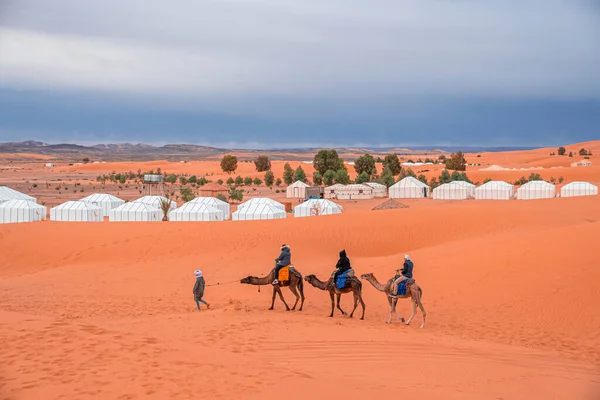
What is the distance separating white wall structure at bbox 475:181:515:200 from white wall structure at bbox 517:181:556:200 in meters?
1.30

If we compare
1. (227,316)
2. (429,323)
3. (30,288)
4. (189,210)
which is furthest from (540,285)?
(189,210)

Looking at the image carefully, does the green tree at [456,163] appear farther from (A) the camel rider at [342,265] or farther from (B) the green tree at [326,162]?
(A) the camel rider at [342,265]

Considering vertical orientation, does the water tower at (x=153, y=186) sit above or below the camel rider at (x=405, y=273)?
above

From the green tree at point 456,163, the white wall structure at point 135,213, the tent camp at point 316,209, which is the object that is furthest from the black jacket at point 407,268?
the green tree at point 456,163

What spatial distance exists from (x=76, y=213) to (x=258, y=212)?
12908 mm

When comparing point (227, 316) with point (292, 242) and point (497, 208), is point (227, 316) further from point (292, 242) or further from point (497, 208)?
point (497, 208)

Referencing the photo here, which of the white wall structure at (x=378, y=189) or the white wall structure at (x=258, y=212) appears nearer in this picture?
the white wall structure at (x=258, y=212)

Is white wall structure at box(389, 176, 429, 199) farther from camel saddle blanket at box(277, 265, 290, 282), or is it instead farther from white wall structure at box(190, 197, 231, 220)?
camel saddle blanket at box(277, 265, 290, 282)

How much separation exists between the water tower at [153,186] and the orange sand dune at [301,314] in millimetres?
31213

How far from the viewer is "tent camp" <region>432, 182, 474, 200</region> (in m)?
65.2

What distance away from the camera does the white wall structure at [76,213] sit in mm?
43594

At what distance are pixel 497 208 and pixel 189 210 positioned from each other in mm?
19933

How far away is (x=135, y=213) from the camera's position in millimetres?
43125

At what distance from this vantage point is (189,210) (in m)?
42.3
